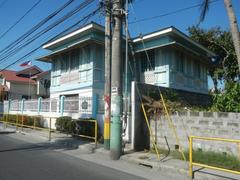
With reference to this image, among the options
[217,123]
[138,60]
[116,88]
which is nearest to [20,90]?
[138,60]

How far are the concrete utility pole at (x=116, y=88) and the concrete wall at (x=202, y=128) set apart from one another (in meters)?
1.91

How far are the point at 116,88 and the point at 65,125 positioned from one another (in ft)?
20.9

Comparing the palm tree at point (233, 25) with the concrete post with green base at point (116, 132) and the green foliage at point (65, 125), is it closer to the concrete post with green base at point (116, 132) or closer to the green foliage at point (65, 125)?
the concrete post with green base at point (116, 132)

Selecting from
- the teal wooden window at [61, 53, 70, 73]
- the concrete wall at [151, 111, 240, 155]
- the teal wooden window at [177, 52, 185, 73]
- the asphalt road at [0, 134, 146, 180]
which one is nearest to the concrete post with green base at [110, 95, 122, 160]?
the asphalt road at [0, 134, 146, 180]

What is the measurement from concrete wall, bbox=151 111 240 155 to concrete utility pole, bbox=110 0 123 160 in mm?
1908

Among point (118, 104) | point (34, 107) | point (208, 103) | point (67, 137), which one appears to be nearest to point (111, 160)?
point (118, 104)

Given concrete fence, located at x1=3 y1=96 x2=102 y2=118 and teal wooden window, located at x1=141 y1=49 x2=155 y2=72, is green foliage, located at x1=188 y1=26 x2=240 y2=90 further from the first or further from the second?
concrete fence, located at x1=3 y1=96 x2=102 y2=118

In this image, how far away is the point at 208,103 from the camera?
637 inches

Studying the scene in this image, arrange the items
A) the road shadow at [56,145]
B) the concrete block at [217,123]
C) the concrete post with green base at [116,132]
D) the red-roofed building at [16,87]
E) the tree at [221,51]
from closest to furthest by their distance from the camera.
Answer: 1. the concrete block at [217,123]
2. the concrete post with green base at [116,132]
3. the road shadow at [56,145]
4. the tree at [221,51]
5. the red-roofed building at [16,87]

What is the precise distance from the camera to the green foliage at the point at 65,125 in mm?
14414

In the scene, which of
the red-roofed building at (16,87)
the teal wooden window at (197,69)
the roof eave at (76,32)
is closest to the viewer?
the roof eave at (76,32)

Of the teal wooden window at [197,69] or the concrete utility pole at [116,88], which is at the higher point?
the teal wooden window at [197,69]

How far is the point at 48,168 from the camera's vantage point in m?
7.77

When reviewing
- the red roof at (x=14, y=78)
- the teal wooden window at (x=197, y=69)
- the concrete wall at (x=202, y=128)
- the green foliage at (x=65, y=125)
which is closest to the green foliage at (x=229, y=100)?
the concrete wall at (x=202, y=128)
